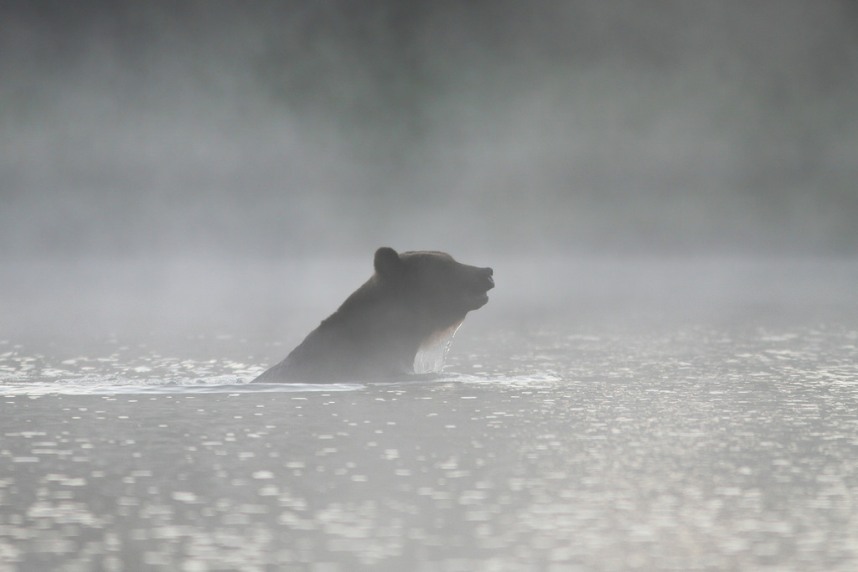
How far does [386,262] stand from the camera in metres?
16.3

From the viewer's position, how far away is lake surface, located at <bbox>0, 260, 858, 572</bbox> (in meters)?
8.66

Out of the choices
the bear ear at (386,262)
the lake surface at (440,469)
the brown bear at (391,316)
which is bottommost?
the lake surface at (440,469)

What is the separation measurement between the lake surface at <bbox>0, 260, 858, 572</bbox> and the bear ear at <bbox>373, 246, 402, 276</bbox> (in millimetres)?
1175

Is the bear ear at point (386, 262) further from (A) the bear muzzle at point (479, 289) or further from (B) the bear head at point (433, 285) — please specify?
(A) the bear muzzle at point (479, 289)

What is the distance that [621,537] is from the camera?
8914 millimetres

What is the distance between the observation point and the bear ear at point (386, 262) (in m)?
16.3

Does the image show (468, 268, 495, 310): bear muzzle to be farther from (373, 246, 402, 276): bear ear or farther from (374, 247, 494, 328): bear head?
(373, 246, 402, 276): bear ear

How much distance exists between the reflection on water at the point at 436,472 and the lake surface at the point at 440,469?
1.0 inches

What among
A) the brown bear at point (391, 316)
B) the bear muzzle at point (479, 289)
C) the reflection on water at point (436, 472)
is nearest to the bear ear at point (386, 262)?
the brown bear at point (391, 316)

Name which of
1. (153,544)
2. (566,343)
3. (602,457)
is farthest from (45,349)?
(153,544)

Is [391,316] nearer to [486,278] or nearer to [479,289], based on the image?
[479,289]

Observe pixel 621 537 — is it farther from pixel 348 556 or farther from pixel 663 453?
pixel 663 453

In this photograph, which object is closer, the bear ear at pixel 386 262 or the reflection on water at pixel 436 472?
the reflection on water at pixel 436 472

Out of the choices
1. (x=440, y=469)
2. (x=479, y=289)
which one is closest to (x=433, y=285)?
(x=479, y=289)
